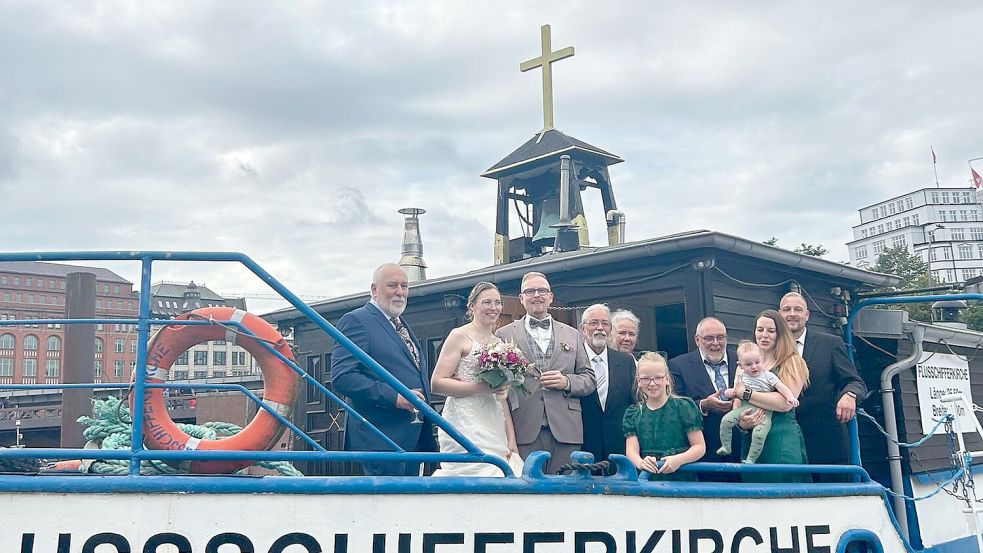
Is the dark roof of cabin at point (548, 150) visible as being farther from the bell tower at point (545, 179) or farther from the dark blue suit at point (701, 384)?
the dark blue suit at point (701, 384)

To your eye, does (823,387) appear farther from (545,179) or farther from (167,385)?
(545,179)

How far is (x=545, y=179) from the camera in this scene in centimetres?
1498

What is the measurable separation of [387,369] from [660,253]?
2880 mm

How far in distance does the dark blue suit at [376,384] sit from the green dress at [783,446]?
188cm

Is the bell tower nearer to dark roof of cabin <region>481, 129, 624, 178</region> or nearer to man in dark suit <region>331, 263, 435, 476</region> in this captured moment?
dark roof of cabin <region>481, 129, 624, 178</region>

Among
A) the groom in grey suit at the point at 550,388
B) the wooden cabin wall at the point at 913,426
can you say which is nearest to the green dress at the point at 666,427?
the groom in grey suit at the point at 550,388

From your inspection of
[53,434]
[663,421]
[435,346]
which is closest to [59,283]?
[53,434]

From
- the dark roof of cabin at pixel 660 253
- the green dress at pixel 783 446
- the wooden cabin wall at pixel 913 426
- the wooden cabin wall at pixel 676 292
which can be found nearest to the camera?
the green dress at pixel 783 446

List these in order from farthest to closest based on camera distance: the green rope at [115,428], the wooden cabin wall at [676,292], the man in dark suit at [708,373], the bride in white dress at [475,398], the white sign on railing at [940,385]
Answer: the white sign on railing at [940,385], the wooden cabin wall at [676,292], the green rope at [115,428], the man in dark suit at [708,373], the bride in white dress at [475,398]

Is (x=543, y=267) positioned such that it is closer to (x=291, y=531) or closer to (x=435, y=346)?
(x=435, y=346)

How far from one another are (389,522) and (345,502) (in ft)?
0.63

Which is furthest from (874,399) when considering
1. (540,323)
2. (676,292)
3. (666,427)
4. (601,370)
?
(540,323)

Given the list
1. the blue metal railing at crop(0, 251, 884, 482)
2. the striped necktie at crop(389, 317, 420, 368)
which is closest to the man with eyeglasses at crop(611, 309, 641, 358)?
the striped necktie at crop(389, 317, 420, 368)

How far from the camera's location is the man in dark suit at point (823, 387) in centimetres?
508
